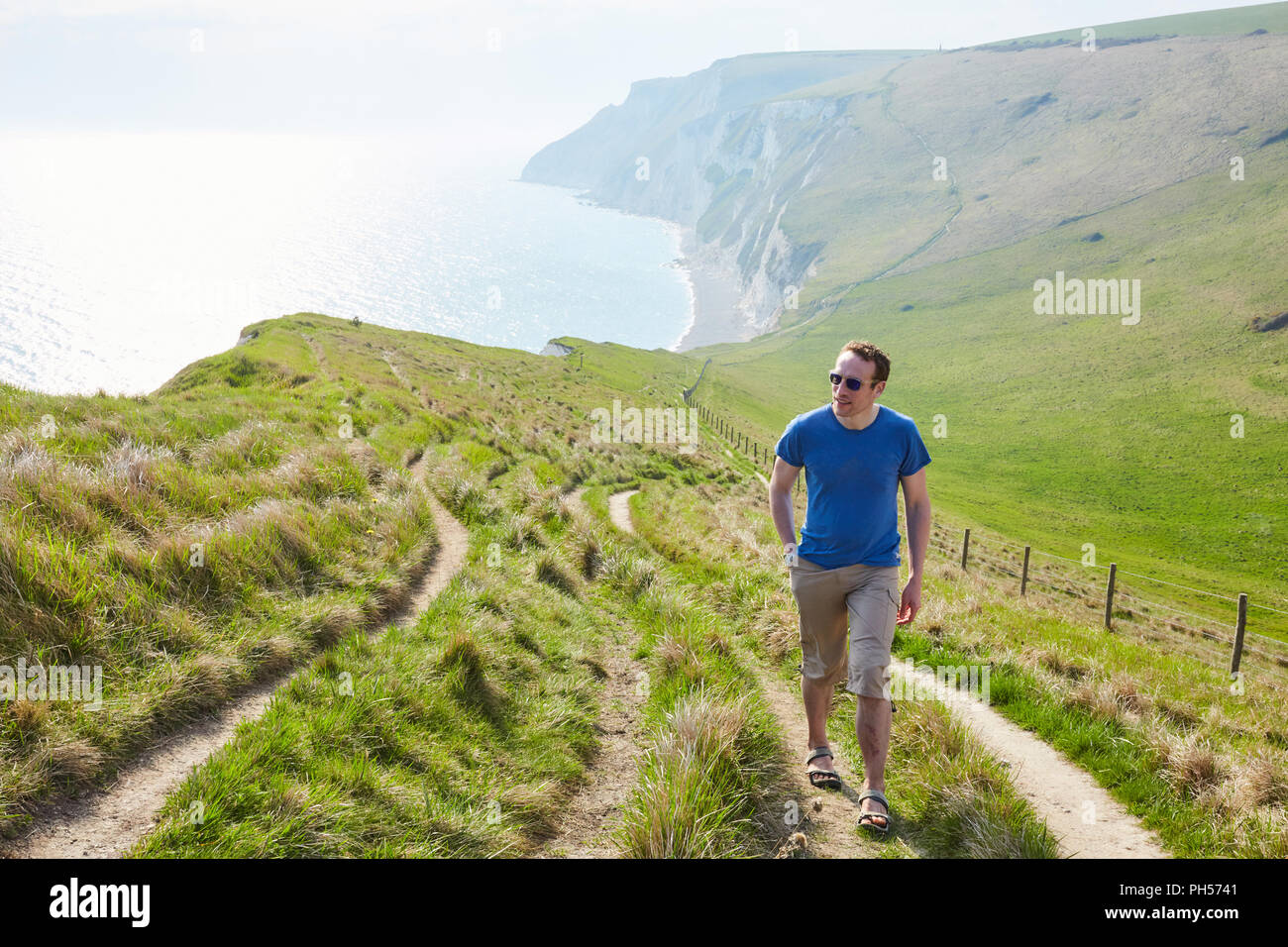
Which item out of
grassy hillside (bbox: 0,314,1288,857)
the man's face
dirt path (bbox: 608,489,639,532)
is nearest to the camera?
grassy hillside (bbox: 0,314,1288,857)

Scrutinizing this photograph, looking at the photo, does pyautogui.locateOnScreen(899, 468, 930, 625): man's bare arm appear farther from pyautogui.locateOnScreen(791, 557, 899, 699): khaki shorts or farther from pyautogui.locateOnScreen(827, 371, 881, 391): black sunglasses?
pyautogui.locateOnScreen(827, 371, 881, 391): black sunglasses

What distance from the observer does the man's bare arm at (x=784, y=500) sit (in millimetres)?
5152

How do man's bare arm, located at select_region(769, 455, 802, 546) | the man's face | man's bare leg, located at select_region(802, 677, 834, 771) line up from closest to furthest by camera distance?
the man's face, man's bare arm, located at select_region(769, 455, 802, 546), man's bare leg, located at select_region(802, 677, 834, 771)

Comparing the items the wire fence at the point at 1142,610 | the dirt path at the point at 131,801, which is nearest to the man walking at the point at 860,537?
the dirt path at the point at 131,801

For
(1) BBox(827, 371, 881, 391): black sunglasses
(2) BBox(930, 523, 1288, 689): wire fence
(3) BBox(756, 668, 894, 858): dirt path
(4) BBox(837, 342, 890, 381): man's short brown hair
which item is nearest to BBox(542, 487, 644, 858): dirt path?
(3) BBox(756, 668, 894, 858): dirt path

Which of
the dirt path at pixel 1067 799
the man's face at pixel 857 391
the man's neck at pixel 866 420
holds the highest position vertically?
the man's face at pixel 857 391

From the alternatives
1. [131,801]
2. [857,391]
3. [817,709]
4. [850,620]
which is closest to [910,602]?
[850,620]

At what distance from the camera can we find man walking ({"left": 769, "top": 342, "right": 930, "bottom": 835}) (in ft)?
15.9

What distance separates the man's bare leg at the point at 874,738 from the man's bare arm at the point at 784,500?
1.28m

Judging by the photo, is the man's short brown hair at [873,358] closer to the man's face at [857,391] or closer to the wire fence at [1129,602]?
the man's face at [857,391]

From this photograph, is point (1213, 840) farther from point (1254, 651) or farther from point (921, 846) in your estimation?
point (1254, 651)

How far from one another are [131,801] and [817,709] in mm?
4497

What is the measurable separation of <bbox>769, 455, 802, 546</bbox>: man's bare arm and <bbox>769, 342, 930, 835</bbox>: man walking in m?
0.01
